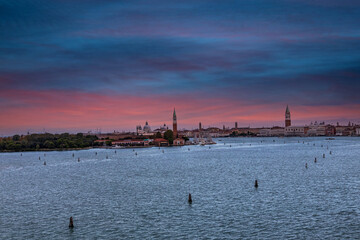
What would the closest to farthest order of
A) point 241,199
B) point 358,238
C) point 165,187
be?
1. point 358,238
2. point 241,199
3. point 165,187

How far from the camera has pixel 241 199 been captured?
111 feet

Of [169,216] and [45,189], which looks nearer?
[169,216]

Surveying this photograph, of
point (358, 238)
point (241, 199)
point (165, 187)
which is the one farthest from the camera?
point (165, 187)

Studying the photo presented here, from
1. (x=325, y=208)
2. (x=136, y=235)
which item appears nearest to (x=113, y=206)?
(x=136, y=235)

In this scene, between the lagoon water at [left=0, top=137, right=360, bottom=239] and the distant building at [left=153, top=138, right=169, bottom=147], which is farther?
the distant building at [left=153, top=138, right=169, bottom=147]

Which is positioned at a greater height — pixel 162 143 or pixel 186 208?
pixel 162 143

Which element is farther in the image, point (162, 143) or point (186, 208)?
point (162, 143)

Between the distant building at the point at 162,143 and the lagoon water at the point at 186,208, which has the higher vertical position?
the distant building at the point at 162,143

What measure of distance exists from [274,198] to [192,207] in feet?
27.3

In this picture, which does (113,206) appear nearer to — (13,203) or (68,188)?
Result: (13,203)

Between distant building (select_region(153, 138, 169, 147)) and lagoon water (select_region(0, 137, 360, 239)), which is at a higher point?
distant building (select_region(153, 138, 169, 147))

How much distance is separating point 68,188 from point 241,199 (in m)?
21.6

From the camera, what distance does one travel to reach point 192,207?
31266 millimetres

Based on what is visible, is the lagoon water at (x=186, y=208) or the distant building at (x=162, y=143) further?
the distant building at (x=162, y=143)
